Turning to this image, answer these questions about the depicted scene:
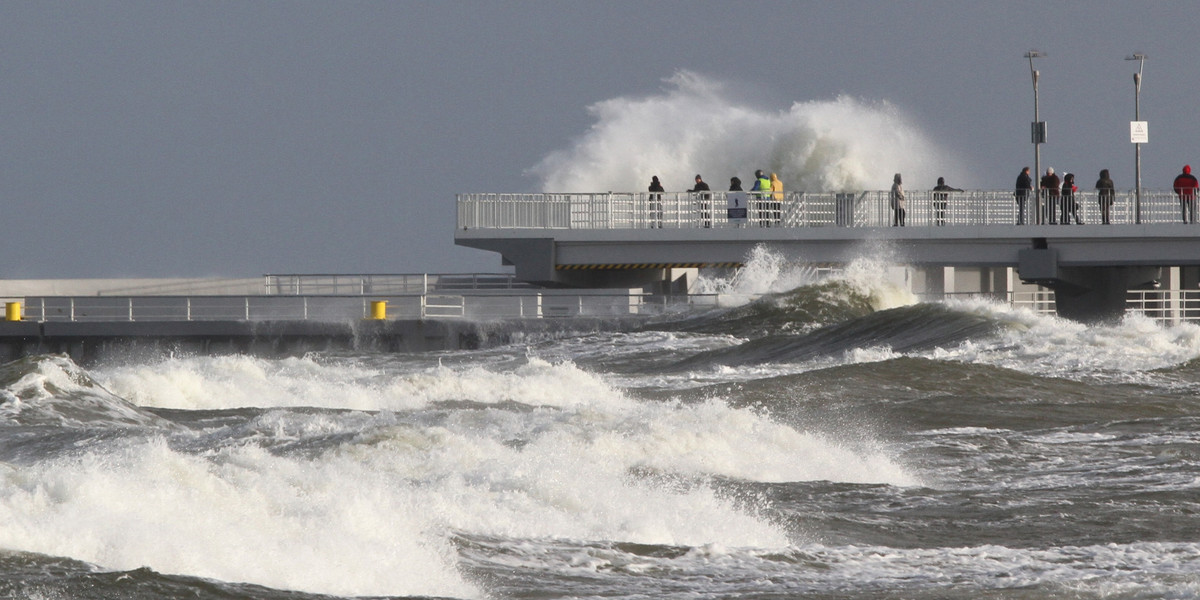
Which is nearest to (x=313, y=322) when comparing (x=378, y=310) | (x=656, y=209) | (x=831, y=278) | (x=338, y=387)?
(x=378, y=310)

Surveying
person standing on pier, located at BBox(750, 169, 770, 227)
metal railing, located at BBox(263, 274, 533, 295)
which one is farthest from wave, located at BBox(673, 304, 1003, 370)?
metal railing, located at BBox(263, 274, 533, 295)

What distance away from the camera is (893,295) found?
33.8m

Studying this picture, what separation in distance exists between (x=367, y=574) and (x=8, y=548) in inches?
64.3

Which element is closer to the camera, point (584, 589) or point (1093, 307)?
point (584, 589)

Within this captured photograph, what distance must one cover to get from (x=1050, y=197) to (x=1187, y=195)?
261 centimetres

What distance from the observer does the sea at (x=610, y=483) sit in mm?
8047

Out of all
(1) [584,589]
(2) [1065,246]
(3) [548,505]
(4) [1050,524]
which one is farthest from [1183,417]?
(2) [1065,246]

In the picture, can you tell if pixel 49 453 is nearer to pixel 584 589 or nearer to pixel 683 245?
pixel 584 589

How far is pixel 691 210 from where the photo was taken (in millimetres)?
34844

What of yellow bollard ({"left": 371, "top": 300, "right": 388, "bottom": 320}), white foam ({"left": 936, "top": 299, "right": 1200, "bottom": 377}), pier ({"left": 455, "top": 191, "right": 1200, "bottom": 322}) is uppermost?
pier ({"left": 455, "top": 191, "right": 1200, "bottom": 322})

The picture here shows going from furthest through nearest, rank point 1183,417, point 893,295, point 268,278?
point 268,278 < point 893,295 < point 1183,417

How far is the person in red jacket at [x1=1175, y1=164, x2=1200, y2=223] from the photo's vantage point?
32.2 m

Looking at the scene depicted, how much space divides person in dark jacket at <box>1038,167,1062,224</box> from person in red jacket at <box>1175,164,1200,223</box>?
7.65 ft

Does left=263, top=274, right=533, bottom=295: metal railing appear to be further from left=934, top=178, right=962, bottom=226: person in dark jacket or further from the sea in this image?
the sea
